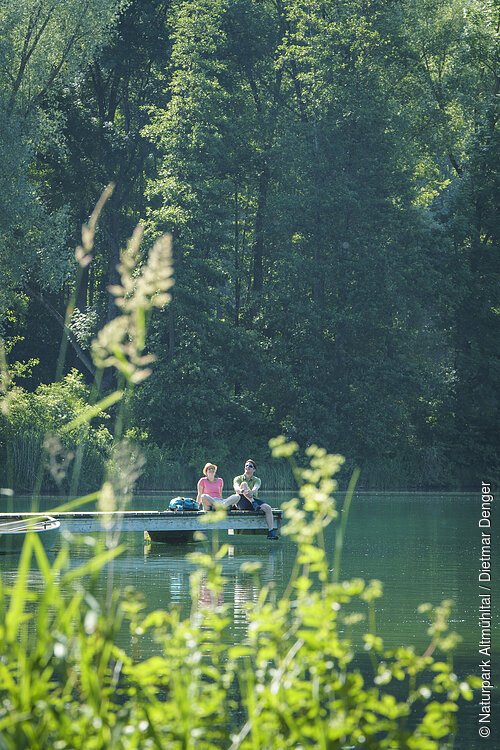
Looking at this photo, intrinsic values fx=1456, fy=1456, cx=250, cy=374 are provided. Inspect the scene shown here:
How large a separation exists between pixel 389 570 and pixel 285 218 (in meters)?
28.5

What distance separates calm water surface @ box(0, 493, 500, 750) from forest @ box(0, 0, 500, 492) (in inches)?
538

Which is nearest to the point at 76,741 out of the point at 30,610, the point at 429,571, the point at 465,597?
the point at 30,610

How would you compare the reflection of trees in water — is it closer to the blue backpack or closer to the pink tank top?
the blue backpack

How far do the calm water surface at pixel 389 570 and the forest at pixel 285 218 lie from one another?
13.7 m

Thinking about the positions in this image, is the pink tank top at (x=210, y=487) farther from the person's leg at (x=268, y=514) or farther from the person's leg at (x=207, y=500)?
the person's leg at (x=268, y=514)

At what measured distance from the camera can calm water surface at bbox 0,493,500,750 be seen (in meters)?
11.3

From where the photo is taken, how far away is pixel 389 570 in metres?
17.2

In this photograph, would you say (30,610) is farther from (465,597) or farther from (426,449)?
(426,449)

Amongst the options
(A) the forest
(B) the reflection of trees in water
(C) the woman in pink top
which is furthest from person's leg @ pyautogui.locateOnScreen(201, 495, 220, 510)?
(A) the forest

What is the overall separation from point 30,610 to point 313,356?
31.8 metres

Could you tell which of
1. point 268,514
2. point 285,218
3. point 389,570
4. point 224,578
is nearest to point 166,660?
point 224,578

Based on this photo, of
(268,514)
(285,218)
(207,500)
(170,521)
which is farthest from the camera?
(285,218)

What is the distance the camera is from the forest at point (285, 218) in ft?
137

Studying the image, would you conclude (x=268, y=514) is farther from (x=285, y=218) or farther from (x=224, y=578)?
(x=285, y=218)
